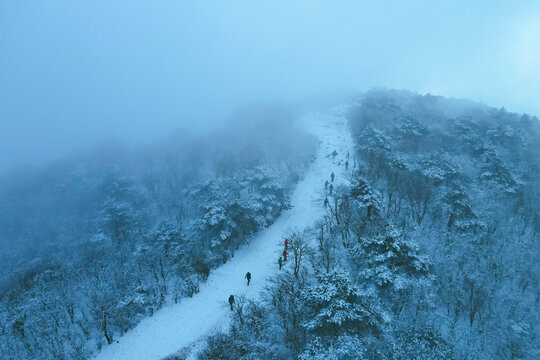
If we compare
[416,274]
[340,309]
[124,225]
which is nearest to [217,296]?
[340,309]

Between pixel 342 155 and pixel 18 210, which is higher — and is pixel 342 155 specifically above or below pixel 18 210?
above

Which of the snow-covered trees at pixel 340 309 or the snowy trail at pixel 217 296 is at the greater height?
the snow-covered trees at pixel 340 309

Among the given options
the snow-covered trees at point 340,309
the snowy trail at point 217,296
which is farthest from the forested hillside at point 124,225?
the snow-covered trees at point 340,309

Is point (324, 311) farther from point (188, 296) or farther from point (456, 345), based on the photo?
point (188, 296)

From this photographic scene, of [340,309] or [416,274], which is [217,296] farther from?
[416,274]

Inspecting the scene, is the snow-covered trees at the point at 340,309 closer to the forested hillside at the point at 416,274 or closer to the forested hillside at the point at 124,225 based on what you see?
the forested hillside at the point at 416,274

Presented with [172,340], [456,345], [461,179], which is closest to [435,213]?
[461,179]
